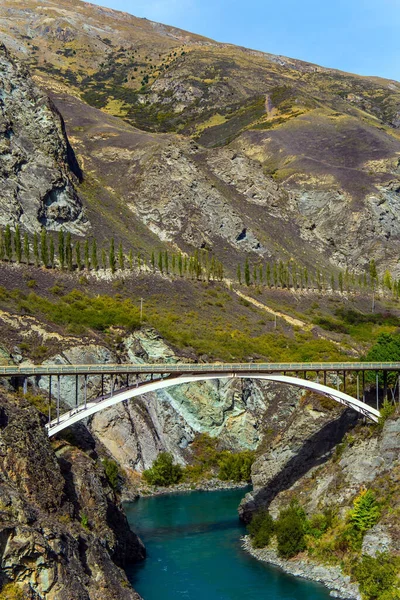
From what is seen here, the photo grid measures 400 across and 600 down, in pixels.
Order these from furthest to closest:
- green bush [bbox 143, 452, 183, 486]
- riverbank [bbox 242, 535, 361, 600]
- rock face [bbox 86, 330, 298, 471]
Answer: rock face [bbox 86, 330, 298, 471] → green bush [bbox 143, 452, 183, 486] → riverbank [bbox 242, 535, 361, 600]

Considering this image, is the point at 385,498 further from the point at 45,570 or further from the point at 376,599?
the point at 45,570

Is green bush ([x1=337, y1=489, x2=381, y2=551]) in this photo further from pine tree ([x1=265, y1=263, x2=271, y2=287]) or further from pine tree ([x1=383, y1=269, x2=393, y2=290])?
pine tree ([x1=383, y1=269, x2=393, y2=290])

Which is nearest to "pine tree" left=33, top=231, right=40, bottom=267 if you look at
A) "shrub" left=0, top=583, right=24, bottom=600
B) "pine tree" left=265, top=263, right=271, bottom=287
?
"pine tree" left=265, top=263, right=271, bottom=287

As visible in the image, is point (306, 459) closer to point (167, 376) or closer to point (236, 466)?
point (167, 376)

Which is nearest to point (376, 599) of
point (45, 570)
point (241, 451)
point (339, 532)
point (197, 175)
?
point (339, 532)

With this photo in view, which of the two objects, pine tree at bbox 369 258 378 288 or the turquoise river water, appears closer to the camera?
the turquoise river water

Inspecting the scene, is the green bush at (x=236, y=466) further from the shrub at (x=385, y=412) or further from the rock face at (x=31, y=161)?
the rock face at (x=31, y=161)
